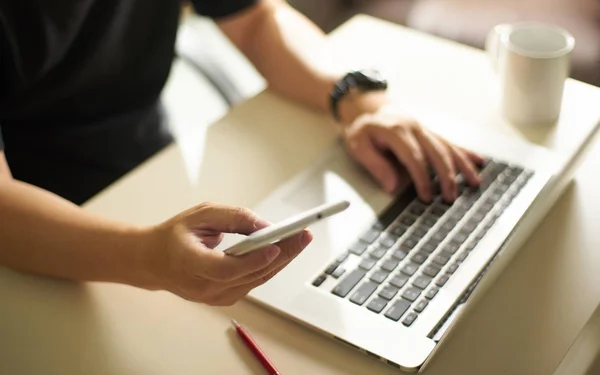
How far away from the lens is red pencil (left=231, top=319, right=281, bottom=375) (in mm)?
709

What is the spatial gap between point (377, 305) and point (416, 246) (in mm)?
100

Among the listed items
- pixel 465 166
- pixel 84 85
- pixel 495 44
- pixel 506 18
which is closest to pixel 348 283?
pixel 465 166

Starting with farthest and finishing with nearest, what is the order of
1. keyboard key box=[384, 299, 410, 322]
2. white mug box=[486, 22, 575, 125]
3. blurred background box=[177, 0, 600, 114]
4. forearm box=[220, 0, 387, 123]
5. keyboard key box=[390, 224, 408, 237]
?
blurred background box=[177, 0, 600, 114] → forearm box=[220, 0, 387, 123] → white mug box=[486, 22, 575, 125] → keyboard key box=[390, 224, 408, 237] → keyboard key box=[384, 299, 410, 322]

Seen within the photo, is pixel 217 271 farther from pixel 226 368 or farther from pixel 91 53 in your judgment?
pixel 91 53

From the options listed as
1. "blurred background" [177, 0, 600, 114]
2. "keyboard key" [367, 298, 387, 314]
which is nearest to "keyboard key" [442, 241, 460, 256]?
"keyboard key" [367, 298, 387, 314]

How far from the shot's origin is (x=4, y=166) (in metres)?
0.90

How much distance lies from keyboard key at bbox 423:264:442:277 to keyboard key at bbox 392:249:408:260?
0.10 ft

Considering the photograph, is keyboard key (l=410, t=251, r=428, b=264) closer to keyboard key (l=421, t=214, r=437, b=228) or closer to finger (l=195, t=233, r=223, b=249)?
keyboard key (l=421, t=214, r=437, b=228)

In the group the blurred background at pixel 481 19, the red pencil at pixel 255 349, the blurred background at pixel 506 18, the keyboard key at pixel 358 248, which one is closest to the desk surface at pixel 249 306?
the red pencil at pixel 255 349

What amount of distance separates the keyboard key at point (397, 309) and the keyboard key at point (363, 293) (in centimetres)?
3

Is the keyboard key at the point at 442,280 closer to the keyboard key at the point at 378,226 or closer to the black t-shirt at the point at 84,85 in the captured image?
the keyboard key at the point at 378,226

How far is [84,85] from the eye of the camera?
3.76 feet

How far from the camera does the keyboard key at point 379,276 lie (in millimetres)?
776

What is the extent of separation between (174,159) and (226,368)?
1.18ft
